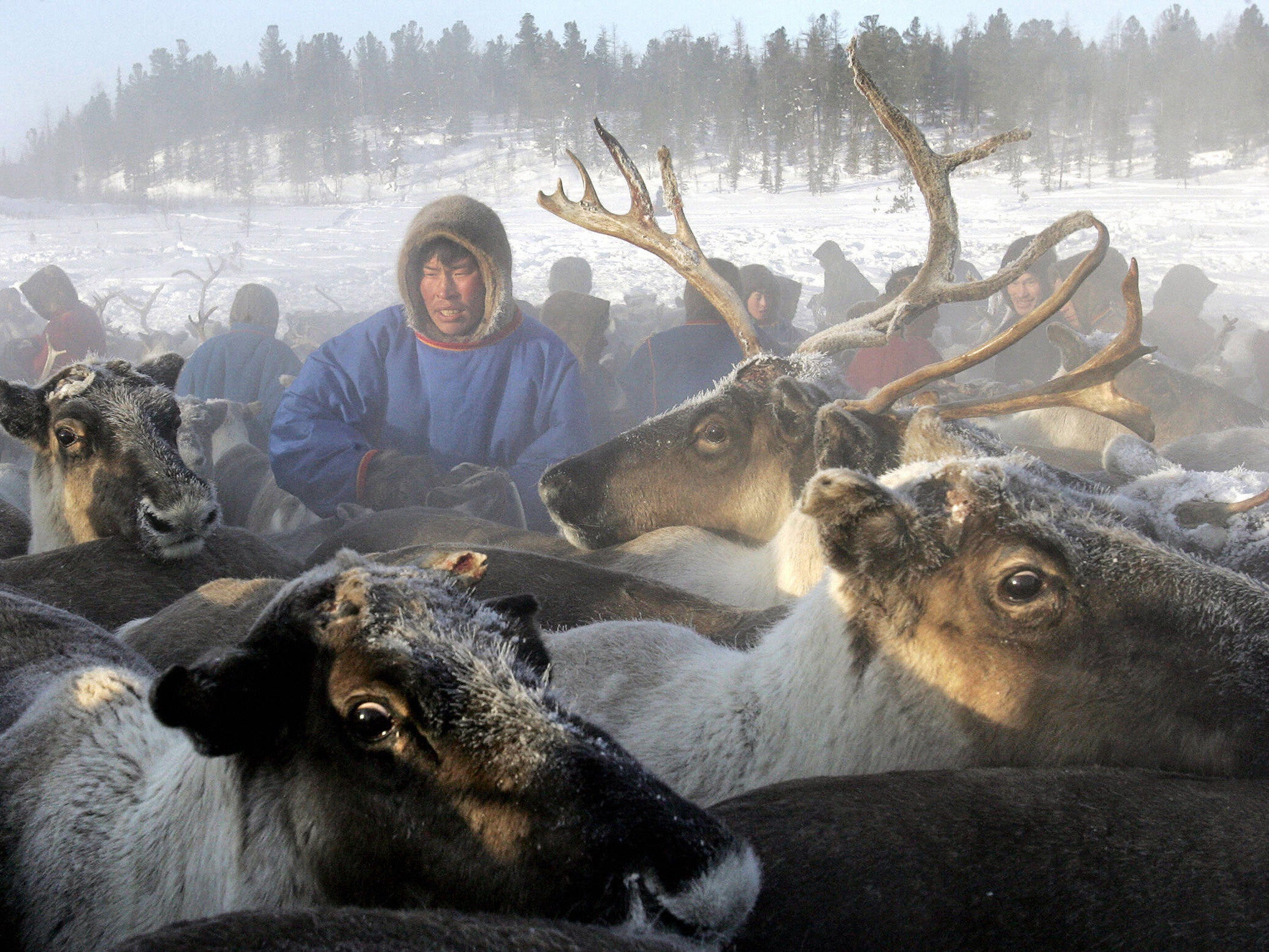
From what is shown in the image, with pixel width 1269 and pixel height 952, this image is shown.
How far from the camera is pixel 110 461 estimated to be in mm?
3848

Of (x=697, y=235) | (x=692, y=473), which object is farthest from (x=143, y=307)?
(x=692, y=473)

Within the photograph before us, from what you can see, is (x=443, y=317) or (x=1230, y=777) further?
(x=443, y=317)

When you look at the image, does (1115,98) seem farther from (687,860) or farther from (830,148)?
(687,860)

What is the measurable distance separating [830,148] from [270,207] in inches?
1096

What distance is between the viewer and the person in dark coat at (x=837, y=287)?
15094 millimetres

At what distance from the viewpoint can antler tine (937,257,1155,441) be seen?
148 inches

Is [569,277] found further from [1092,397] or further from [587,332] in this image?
[1092,397]

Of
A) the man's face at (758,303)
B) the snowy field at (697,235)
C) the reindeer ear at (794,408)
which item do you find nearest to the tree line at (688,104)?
the snowy field at (697,235)

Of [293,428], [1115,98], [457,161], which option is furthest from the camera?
[457,161]

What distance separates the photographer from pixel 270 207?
41.8 metres

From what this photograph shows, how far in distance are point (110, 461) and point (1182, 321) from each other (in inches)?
472

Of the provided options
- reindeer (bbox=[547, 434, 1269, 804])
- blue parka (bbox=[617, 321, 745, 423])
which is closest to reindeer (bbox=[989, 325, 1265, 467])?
blue parka (bbox=[617, 321, 745, 423])

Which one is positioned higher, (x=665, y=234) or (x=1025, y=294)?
(x=665, y=234)

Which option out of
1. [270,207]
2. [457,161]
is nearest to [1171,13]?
[457,161]
